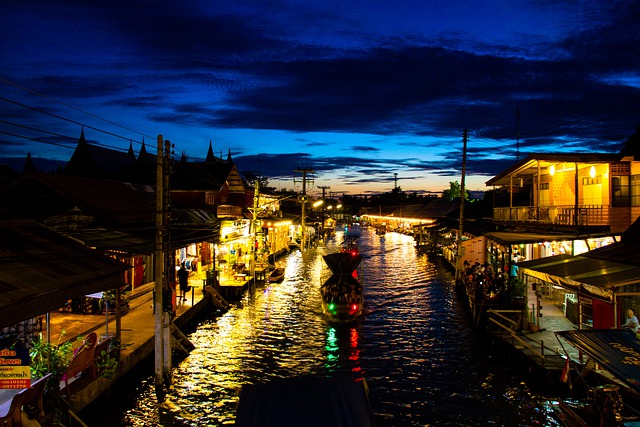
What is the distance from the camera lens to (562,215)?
24938mm

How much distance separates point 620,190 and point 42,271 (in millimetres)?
26188

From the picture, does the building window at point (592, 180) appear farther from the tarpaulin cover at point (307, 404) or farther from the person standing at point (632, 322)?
the tarpaulin cover at point (307, 404)

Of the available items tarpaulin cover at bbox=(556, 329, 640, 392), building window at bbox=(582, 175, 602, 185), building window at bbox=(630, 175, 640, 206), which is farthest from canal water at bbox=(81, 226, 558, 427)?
building window at bbox=(630, 175, 640, 206)

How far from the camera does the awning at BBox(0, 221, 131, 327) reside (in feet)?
34.0

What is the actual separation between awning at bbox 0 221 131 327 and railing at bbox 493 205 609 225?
22.1 metres

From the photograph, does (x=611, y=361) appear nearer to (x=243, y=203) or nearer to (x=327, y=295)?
(x=327, y=295)

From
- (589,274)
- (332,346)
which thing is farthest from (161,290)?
(589,274)

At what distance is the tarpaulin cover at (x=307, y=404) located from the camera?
805cm

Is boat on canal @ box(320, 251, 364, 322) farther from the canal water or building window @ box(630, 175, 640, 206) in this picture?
building window @ box(630, 175, 640, 206)

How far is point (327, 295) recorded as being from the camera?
26.8 m

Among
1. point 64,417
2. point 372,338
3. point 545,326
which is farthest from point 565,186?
A: point 64,417

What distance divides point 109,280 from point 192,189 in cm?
3416

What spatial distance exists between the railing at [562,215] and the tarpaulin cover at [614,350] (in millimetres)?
13313

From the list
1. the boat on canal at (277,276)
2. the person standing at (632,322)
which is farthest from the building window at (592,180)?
the boat on canal at (277,276)
